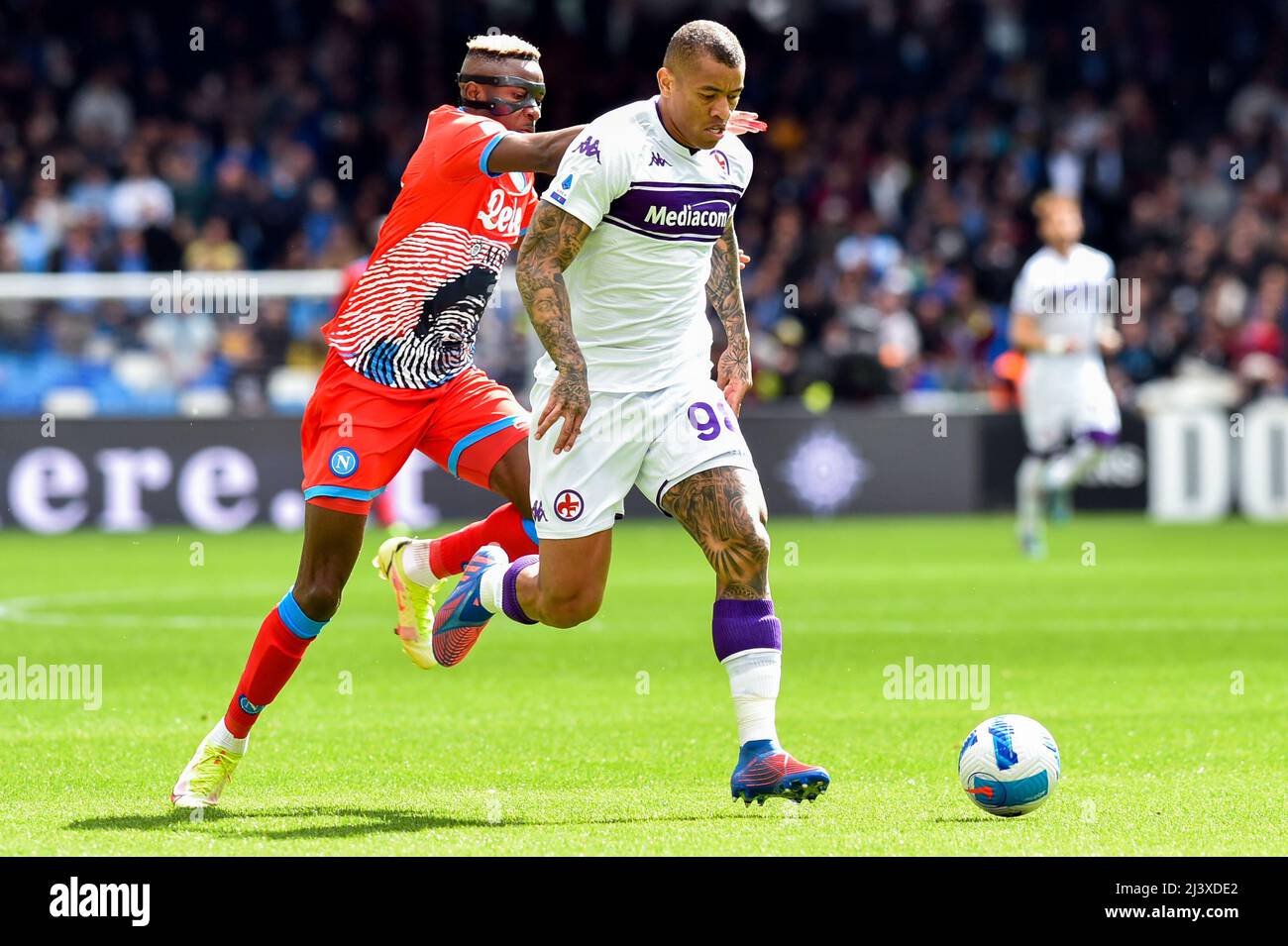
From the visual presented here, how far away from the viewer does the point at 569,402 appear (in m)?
6.29

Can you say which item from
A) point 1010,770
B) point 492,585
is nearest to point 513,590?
point 492,585

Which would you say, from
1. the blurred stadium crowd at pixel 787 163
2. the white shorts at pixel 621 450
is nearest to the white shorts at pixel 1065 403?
the blurred stadium crowd at pixel 787 163

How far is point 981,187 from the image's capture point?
25828 millimetres

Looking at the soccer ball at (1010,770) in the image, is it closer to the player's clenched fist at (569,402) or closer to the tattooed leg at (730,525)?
the tattooed leg at (730,525)

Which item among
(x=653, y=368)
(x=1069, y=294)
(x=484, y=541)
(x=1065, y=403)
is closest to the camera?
(x=653, y=368)

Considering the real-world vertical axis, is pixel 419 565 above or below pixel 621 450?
below

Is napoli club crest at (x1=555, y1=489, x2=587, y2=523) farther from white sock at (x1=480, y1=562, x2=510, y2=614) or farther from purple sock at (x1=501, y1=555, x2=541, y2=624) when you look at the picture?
white sock at (x1=480, y1=562, x2=510, y2=614)

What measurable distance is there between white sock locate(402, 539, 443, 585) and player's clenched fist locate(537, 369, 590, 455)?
1.98 m

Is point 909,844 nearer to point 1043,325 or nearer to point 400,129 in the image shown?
point 1043,325

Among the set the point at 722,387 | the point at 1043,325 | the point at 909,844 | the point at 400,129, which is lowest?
the point at 909,844

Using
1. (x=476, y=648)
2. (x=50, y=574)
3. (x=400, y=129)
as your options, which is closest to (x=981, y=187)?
(x=400, y=129)

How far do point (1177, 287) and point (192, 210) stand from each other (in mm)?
11161

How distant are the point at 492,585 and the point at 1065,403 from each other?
10.9 meters

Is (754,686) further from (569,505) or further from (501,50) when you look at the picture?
(501,50)
